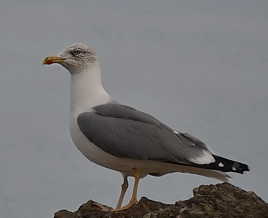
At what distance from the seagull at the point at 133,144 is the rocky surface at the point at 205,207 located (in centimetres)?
56

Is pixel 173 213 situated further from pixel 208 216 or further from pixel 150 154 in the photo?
pixel 150 154

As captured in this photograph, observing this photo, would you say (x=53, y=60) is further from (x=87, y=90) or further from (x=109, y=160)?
(x=109, y=160)

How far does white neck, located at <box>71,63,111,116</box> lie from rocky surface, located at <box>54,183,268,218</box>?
2.20 m

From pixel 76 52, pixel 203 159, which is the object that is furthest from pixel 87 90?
pixel 203 159

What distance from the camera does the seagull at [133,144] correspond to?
13.9m

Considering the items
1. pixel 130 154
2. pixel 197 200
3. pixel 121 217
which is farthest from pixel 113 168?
pixel 197 200

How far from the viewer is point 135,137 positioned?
14.2m

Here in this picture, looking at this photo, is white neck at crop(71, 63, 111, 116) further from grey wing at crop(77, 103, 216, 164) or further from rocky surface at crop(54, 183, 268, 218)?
rocky surface at crop(54, 183, 268, 218)

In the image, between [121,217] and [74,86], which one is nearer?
[121,217]

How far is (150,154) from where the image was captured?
45.8ft

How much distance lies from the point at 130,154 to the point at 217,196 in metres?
2.21

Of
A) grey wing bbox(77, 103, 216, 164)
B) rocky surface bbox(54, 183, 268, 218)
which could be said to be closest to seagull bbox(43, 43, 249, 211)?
grey wing bbox(77, 103, 216, 164)

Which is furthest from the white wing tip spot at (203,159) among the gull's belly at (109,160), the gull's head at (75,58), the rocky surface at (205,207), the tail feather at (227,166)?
the gull's head at (75,58)

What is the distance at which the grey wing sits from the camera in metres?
13.9
